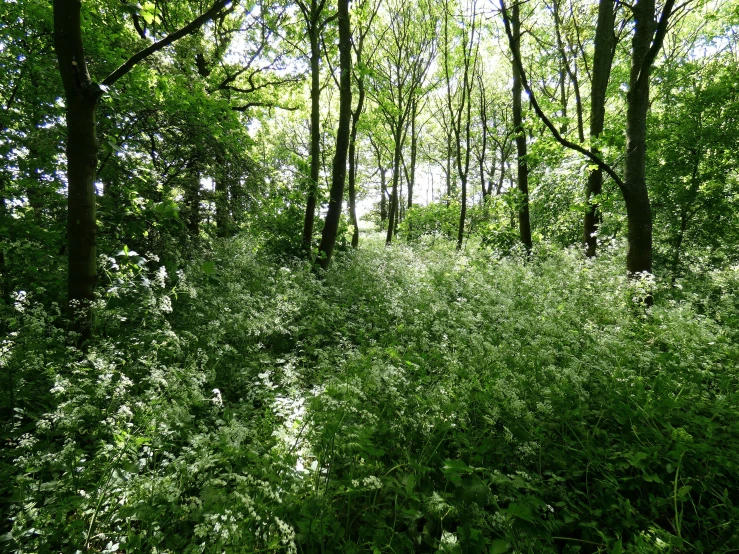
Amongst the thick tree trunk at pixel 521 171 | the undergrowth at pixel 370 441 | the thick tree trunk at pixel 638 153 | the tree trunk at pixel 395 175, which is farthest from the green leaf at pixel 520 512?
the tree trunk at pixel 395 175

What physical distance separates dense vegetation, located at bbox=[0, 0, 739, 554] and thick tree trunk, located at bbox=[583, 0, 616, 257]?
0.28 feet

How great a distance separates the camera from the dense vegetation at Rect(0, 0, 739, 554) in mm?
2289

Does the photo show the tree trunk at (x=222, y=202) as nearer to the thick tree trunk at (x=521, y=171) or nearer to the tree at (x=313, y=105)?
the tree at (x=313, y=105)

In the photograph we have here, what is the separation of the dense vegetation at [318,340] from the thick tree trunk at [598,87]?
0.09 metres

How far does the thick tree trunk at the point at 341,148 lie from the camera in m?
9.24

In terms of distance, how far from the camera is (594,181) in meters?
10.1

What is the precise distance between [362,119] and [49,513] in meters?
15.5

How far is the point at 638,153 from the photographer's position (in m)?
6.04

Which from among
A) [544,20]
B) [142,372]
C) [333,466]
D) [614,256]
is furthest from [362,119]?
[333,466]

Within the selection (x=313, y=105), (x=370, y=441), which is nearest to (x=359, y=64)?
(x=313, y=105)

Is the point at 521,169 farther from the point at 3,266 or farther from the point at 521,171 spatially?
the point at 3,266

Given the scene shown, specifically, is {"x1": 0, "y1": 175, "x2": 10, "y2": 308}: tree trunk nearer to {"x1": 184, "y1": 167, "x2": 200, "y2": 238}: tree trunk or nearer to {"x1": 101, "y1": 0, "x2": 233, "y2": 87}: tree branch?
{"x1": 184, "y1": 167, "x2": 200, "y2": 238}: tree trunk

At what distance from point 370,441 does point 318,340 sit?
2.54 metres

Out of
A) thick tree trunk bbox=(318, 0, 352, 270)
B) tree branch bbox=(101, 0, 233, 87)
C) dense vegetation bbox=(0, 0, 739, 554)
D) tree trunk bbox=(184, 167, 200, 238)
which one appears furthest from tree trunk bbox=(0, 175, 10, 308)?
thick tree trunk bbox=(318, 0, 352, 270)
